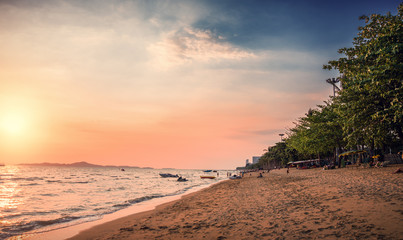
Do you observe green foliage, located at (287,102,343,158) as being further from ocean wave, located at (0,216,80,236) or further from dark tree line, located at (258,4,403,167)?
ocean wave, located at (0,216,80,236)

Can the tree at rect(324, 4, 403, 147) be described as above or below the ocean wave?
above

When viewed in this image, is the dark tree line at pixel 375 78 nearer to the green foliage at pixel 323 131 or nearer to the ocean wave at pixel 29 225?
the green foliage at pixel 323 131

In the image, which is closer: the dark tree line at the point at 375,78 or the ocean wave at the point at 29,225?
the ocean wave at the point at 29,225

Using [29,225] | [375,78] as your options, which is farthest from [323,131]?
[29,225]

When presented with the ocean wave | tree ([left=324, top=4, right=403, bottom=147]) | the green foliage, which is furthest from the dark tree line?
the ocean wave

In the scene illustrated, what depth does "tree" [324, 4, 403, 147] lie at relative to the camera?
13328 mm

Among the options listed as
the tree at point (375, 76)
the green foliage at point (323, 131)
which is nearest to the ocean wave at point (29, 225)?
the tree at point (375, 76)

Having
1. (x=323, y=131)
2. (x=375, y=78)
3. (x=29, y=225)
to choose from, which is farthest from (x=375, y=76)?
(x=323, y=131)

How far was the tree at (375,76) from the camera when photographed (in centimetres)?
1333

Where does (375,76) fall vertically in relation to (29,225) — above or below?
above

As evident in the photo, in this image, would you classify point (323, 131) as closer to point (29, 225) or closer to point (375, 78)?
point (375, 78)

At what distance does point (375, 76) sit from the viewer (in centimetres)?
1341

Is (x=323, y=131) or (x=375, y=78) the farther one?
(x=323, y=131)

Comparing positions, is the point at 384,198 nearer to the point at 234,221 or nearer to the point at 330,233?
the point at 330,233
